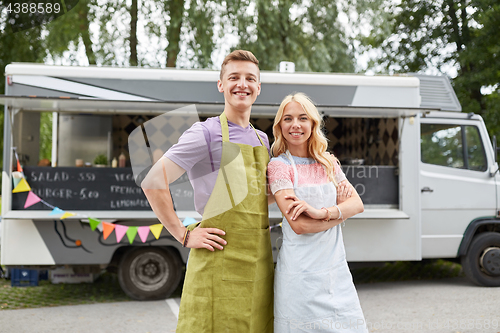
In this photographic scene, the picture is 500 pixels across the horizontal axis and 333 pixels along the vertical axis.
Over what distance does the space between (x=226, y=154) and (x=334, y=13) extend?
920cm

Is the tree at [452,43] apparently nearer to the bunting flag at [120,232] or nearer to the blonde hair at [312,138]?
the bunting flag at [120,232]

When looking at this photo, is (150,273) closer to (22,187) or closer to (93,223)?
(93,223)

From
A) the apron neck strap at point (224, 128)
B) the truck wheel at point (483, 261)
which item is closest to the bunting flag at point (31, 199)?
the apron neck strap at point (224, 128)

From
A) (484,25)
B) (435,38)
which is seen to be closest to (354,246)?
(484,25)

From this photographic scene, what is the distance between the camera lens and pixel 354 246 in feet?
18.1

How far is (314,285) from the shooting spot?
81.4 inches

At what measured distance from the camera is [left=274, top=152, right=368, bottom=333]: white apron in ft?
6.74

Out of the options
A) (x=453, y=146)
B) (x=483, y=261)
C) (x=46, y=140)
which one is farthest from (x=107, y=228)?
(x=46, y=140)

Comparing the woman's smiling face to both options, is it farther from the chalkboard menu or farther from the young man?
the chalkboard menu

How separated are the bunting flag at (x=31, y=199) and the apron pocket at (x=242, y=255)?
12.2ft

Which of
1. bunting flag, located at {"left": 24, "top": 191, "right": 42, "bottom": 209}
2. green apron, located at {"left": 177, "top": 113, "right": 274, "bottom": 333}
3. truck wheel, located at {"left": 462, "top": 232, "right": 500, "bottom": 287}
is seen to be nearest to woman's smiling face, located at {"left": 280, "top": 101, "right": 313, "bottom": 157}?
green apron, located at {"left": 177, "top": 113, "right": 274, "bottom": 333}

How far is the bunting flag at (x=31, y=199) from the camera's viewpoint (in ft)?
16.2

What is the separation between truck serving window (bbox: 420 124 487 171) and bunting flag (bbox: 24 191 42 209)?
16.0ft

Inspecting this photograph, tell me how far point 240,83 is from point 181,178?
10.9 ft
